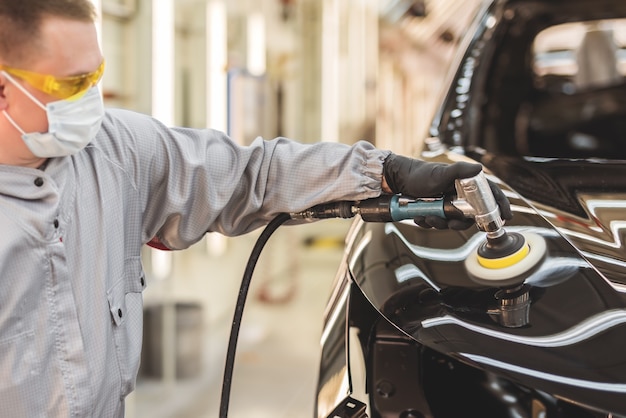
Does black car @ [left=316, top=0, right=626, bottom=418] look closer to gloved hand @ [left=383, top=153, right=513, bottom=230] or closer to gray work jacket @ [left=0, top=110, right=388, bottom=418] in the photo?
gloved hand @ [left=383, top=153, right=513, bottom=230]

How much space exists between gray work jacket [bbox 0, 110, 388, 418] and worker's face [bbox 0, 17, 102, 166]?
37 mm

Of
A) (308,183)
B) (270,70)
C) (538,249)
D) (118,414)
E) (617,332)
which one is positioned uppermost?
(270,70)

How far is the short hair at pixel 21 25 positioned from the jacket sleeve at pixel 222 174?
29 cm

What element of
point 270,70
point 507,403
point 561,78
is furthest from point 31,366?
point 270,70

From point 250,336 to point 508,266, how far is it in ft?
11.7

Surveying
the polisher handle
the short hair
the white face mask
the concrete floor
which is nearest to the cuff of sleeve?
the polisher handle

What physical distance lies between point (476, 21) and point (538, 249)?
1.30 meters

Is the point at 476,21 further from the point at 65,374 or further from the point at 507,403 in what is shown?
the point at 65,374

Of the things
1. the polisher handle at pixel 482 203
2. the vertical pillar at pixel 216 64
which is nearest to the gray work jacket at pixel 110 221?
the polisher handle at pixel 482 203

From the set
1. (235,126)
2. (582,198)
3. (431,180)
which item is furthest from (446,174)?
(235,126)

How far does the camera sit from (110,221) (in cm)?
142

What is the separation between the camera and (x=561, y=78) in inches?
121

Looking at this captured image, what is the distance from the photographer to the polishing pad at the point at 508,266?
128 cm

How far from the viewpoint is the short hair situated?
4.07 feet
